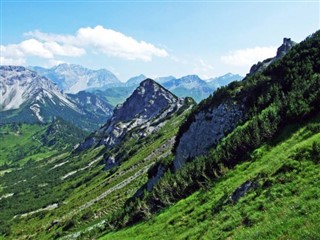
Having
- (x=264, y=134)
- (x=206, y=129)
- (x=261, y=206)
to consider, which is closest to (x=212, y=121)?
(x=206, y=129)

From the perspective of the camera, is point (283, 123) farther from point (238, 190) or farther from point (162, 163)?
point (162, 163)

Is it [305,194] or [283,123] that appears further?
[283,123]

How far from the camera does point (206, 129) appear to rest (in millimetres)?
90250

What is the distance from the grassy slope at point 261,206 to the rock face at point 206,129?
28.4 metres

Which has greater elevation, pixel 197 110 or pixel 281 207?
pixel 197 110

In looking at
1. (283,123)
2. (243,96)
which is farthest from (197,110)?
(283,123)

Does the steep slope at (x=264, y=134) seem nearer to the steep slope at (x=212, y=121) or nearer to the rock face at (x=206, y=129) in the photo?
the steep slope at (x=212, y=121)

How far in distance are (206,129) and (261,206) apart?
54623 millimetres

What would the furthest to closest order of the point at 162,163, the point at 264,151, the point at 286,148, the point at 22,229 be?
the point at 22,229 → the point at 162,163 → the point at 264,151 → the point at 286,148

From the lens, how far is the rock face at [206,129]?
83562 mm

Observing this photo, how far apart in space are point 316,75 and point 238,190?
112 ft

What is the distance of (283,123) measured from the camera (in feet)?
187

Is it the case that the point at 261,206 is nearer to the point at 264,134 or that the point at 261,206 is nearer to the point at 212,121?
the point at 264,134

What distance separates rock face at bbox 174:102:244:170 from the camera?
8356 cm
